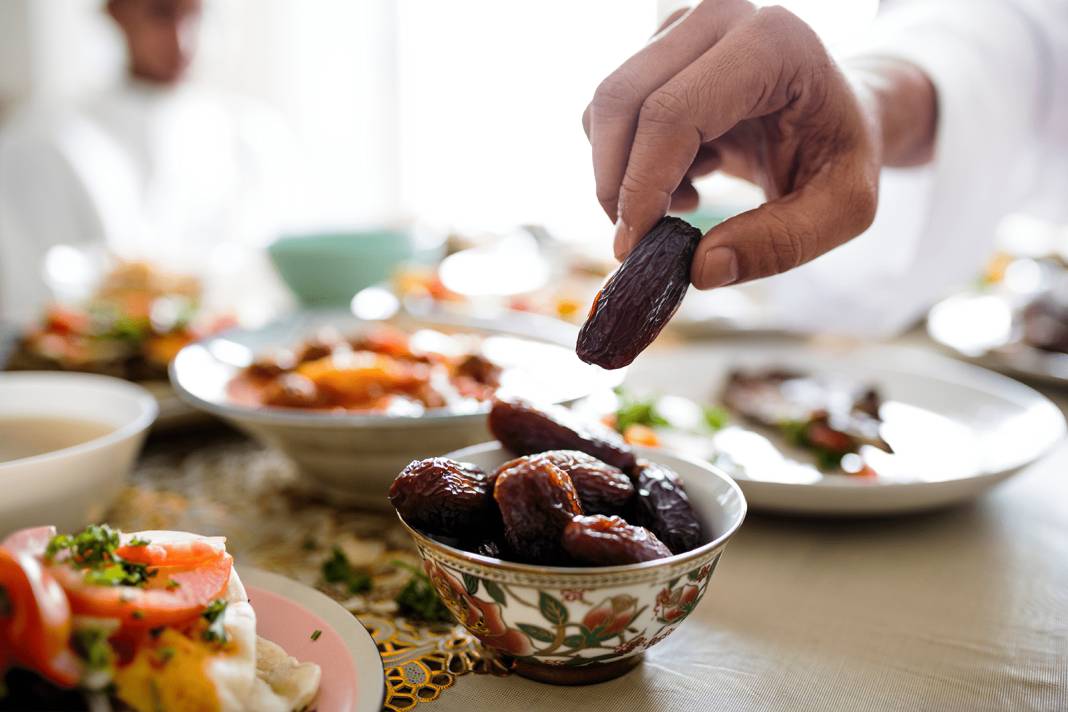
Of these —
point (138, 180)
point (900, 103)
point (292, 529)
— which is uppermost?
point (900, 103)

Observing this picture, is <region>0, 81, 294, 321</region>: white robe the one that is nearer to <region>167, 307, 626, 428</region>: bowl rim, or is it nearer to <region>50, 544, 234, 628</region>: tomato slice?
<region>167, 307, 626, 428</region>: bowl rim

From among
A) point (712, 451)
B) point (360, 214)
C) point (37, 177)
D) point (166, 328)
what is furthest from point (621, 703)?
point (360, 214)

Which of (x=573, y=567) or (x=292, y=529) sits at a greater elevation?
Result: (x=573, y=567)

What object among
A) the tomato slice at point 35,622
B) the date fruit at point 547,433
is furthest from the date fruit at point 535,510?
the tomato slice at point 35,622

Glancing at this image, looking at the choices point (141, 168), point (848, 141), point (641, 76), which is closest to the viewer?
point (641, 76)

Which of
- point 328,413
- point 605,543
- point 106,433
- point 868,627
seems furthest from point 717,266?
point 106,433

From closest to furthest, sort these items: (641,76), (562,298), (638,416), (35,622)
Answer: (35,622) < (641,76) < (638,416) < (562,298)

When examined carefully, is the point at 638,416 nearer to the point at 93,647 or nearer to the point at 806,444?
the point at 806,444
